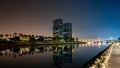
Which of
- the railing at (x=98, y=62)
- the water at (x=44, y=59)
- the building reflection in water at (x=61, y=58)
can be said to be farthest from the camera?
the building reflection in water at (x=61, y=58)

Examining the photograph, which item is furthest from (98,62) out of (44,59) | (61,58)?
(61,58)

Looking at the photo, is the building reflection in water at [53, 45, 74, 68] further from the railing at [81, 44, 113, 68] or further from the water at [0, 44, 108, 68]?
the railing at [81, 44, 113, 68]

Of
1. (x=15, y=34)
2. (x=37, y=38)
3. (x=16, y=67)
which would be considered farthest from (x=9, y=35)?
(x=16, y=67)

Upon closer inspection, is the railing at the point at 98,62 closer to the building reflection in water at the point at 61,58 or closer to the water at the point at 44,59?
Answer: the water at the point at 44,59

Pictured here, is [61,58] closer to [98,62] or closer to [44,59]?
[44,59]

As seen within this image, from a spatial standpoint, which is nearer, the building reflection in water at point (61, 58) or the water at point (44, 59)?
the water at point (44, 59)

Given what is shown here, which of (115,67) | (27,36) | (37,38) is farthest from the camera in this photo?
(37,38)

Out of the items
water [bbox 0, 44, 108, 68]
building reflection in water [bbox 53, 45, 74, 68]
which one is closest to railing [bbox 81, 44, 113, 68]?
water [bbox 0, 44, 108, 68]

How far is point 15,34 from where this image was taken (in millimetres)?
180500

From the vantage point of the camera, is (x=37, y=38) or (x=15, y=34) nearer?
(x=15, y=34)

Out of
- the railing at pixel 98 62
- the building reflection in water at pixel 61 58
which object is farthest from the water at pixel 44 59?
the railing at pixel 98 62

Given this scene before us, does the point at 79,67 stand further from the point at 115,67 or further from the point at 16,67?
the point at 115,67

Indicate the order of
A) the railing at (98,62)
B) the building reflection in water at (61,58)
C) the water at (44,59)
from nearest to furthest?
the railing at (98,62) < the water at (44,59) < the building reflection in water at (61,58)

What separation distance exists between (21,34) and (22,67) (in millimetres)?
156466
